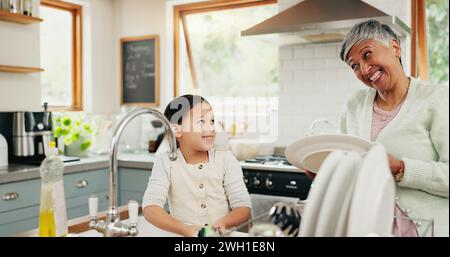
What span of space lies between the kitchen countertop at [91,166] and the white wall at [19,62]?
521 millimetres

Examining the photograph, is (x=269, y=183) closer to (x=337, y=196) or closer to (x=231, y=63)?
(x=231, y=63)

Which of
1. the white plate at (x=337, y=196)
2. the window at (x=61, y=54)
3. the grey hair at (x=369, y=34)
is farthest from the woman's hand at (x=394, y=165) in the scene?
the window at (x=61, y=54)

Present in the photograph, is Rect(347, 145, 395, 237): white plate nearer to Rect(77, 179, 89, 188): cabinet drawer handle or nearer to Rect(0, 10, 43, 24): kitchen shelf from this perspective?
Rect(77, 179, 89, 188): cabinet drawer handle

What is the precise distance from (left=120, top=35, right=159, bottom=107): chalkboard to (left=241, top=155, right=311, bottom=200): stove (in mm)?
1543

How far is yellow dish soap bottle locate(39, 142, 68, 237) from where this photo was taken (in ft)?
3.66

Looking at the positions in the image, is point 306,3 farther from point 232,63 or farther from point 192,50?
point 192,50

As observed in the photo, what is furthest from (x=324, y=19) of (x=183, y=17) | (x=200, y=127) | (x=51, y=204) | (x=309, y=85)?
(x=51, y=204)

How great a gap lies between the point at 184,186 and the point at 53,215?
21.8 inches

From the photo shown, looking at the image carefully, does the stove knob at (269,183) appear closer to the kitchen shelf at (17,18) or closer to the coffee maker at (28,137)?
the coffee maker at (28,137)

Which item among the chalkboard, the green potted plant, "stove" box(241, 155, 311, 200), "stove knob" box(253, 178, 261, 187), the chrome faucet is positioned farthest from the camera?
the chalkboard

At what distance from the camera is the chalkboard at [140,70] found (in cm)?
407

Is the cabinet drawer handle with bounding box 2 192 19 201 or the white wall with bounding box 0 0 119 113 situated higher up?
the white wall with bounding box 0 0 119 113

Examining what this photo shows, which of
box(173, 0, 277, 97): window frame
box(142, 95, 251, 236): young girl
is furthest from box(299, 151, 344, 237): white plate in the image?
box(173, 0, 277, 97): window frame
